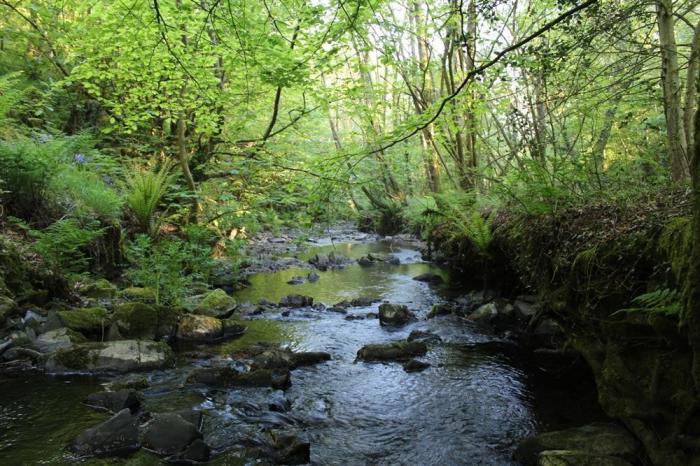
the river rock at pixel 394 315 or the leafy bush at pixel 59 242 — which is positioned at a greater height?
the leafy bush at pixel 59 242

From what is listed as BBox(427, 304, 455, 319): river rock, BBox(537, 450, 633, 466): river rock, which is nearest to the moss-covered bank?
BBox(537, 450, 633, 466): river rock

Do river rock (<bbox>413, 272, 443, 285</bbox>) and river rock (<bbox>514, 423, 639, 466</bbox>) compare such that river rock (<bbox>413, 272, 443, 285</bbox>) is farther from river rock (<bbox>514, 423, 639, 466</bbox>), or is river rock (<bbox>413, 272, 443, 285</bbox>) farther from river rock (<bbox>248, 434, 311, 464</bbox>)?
river rock (<bbox>248, 434, 311, 464</bbox>)

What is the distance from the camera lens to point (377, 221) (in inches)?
832

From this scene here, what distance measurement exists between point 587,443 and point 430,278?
6.76 m

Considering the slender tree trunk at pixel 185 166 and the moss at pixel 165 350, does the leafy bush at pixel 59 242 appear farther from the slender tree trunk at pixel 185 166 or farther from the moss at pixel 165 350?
the slender tree trunk at pixel 185 166

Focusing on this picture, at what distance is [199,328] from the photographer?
20.4 ft

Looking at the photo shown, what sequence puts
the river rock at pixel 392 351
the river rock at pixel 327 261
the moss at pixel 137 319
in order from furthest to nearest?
the river rock at pixel 327 261 < the moss at pixel 137 319 < the river rock at pixel 392 351

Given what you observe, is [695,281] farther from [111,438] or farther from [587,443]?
[111,438]

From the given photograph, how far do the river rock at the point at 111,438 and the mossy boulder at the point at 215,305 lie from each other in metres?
3.41

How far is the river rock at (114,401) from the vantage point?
3.88 meters

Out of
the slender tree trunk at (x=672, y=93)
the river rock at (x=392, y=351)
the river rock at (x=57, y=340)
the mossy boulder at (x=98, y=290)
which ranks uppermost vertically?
the slender tree trunk at (x=672, y=93)

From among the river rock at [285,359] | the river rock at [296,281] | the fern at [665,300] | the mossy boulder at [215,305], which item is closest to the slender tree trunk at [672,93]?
the fern at [665,300]

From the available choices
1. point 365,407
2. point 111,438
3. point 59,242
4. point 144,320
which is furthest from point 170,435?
point 59,242

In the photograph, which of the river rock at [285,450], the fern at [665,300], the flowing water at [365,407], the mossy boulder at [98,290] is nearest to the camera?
the fern at [665,300]
